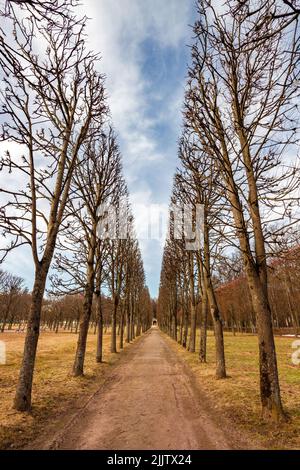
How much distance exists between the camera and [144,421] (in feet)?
16.6

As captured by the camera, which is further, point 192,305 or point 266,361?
point 192,305

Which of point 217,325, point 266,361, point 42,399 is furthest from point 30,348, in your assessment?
point 217,325

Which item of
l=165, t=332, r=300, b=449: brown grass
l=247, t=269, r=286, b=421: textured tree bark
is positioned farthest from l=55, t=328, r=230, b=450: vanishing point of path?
l=247, t=269, r=286, b=421: textured tree bark

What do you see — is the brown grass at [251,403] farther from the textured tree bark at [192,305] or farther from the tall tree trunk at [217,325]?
the textured tree bark at [192,305]

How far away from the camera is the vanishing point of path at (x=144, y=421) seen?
161 inches

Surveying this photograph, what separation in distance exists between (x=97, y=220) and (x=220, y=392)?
7789 mm

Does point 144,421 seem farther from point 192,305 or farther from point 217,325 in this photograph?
point 192,305

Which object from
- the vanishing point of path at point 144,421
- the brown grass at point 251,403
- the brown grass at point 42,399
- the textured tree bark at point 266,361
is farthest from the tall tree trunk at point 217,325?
the brown grass at point 42,399

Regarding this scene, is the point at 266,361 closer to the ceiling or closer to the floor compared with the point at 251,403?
closer to the ceiling

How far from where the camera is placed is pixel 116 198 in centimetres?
1541

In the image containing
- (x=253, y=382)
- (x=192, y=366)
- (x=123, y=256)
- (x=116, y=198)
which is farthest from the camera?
(x=123, y=256)
